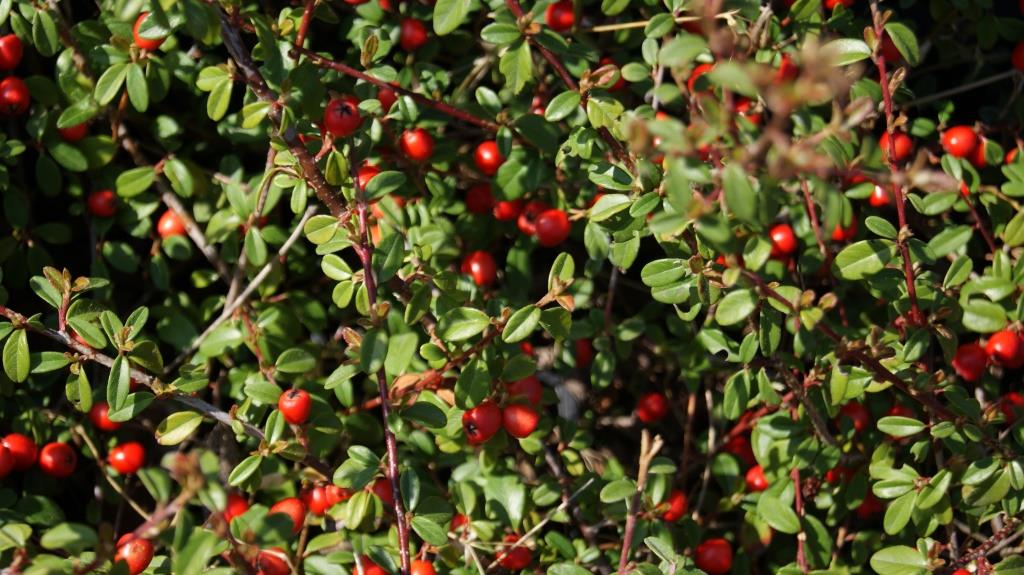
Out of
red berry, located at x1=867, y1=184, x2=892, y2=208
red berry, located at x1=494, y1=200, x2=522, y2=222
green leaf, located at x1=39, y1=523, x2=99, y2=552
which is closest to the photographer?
green leaf, located at x1=39, y1=523, x2=99, y2=552

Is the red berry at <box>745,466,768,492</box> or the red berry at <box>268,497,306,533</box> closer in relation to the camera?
the red berry at <box>268,497,306,533</box>

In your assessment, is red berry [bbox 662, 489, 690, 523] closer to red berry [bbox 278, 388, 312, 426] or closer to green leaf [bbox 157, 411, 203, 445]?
red berry [bbox 278, 388, 312, 426]

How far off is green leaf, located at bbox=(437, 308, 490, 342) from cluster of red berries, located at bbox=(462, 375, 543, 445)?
23 centimetres

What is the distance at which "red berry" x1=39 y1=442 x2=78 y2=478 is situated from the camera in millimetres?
2799

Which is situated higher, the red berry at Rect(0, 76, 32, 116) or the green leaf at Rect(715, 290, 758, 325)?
the red berry at Rect(0, 76, 32, 116)

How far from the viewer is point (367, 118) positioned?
8.81 feet

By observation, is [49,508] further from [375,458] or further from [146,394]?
[375,458]

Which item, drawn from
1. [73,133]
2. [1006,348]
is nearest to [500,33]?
[73,133]

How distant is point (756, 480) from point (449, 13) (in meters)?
1.66

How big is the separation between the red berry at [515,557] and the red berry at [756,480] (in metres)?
0.76

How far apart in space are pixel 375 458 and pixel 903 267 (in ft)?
4.80

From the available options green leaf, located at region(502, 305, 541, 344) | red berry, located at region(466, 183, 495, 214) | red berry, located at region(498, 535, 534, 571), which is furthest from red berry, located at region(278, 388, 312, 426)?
red berry, located at region(466, 183, 495, 214)

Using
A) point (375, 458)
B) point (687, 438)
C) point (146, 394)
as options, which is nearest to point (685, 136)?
point (375, 458)

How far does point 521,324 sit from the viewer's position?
229 cm
